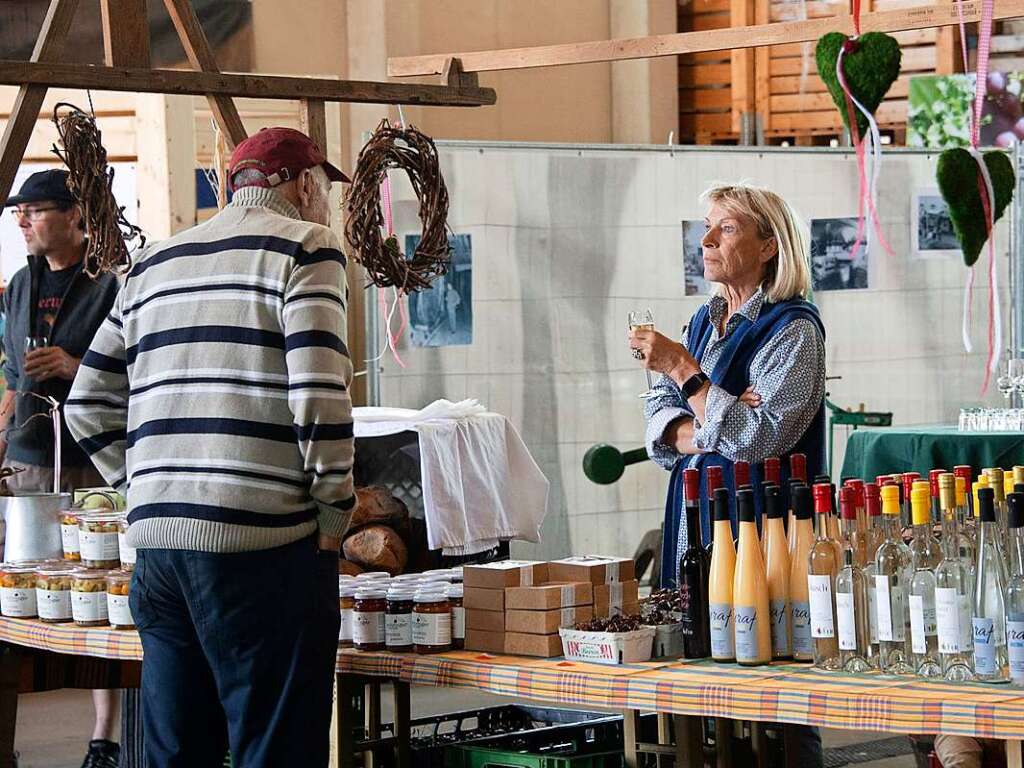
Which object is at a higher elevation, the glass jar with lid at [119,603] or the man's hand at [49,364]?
the man's hand at [49,364]

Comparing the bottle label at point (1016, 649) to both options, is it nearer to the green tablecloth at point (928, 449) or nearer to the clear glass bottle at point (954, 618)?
the clear glass bottle at point (954, 618)

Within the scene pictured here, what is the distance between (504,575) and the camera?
292 centimetres

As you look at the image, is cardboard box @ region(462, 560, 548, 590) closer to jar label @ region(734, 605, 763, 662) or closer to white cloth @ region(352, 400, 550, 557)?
jar label @ region(734, 605, 763, 662)

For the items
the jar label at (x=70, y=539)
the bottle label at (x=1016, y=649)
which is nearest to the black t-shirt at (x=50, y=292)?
the jar label at (x=70, y=539)

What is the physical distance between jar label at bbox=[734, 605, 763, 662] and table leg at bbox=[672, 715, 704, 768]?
204mm

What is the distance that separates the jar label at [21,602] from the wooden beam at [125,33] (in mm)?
1226

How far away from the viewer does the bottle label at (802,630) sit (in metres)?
2.69

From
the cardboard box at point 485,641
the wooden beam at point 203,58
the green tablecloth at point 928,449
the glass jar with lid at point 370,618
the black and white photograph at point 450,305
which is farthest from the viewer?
the black and white photograph at point 450,305

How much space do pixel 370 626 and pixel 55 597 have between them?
35.0 inches

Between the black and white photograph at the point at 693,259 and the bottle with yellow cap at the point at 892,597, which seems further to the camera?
the black and white photograph at the point at 693,259

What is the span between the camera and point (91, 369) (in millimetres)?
3145

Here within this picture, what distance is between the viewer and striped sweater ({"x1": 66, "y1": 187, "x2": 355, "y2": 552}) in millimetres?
2684

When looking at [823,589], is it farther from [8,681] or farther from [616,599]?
[8,681]

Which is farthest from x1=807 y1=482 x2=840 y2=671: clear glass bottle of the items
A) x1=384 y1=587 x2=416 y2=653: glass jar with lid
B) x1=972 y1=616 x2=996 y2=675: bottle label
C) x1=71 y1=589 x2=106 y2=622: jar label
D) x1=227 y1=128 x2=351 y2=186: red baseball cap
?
x1=71 y1=589 x2=106 y2=622: jar label
